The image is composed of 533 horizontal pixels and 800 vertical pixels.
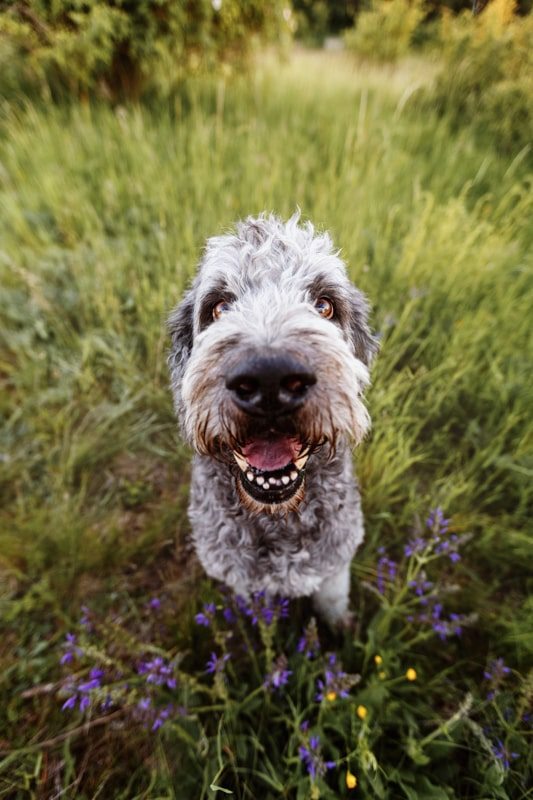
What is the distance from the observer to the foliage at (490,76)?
5.61m

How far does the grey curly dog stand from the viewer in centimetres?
165

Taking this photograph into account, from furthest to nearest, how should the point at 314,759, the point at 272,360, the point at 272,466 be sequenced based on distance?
the point at 272,466 → the point at 314,759 → the point at 272,360

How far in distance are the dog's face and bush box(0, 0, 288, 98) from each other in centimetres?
502

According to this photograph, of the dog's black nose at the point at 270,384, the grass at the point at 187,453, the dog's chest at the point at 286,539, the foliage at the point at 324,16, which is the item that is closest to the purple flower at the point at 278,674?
the grass at the point at 187,453

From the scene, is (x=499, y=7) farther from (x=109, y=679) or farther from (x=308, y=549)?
(x=109, y=679)

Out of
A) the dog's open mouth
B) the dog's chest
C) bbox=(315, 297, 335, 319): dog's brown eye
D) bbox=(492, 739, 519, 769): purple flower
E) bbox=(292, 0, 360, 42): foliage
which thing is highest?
bbox=(292, 0, 360, 42): foliage

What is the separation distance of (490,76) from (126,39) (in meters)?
5.25

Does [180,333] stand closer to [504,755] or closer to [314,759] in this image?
[314,759]

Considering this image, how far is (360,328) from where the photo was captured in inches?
96.6

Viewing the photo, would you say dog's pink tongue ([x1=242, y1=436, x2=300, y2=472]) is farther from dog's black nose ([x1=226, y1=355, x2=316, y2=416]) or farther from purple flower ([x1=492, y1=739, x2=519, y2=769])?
purple flower ([x1=492, y1=739, x2=519, y2=769])

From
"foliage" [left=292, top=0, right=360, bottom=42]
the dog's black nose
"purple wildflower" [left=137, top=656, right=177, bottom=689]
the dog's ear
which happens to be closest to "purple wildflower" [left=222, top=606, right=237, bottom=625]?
"purple wildflower" [left=137, top=656, right=177, bottom=689]

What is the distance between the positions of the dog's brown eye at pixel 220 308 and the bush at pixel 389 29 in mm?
7644

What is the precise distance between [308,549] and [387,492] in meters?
0.91

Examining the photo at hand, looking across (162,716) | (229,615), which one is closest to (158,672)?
(162,716)
